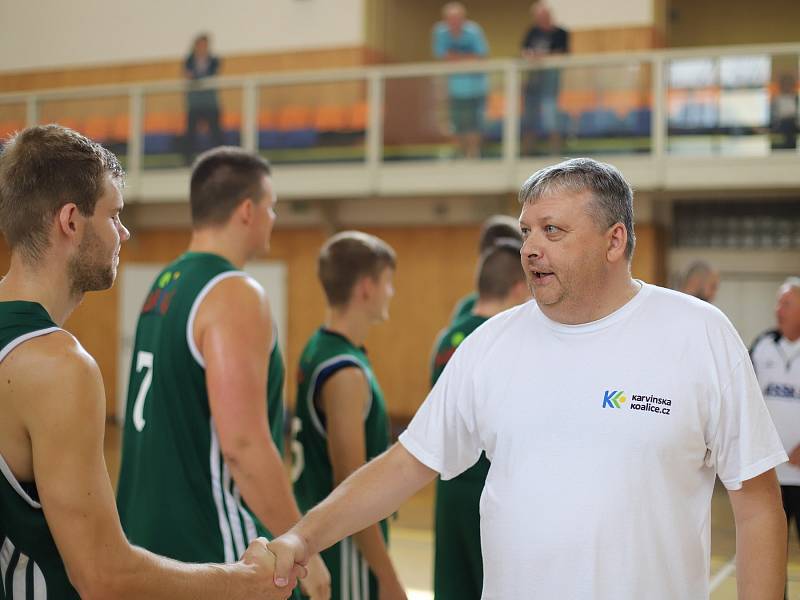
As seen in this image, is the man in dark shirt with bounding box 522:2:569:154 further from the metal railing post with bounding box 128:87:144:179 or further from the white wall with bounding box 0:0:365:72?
the metal railing post with bounding box 128:87:144:179

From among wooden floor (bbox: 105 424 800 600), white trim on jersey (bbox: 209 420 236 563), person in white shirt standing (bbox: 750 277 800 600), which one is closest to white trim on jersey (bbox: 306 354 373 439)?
white trim on jersey (bbox: 209 420 236 563)

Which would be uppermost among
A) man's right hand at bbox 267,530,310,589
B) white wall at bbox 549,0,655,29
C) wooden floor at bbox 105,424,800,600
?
white wall at bbox 549,0,655,29

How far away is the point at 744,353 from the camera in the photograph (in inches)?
83.0

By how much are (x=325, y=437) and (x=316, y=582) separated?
0.66m

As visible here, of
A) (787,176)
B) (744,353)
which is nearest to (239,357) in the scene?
(744,353)

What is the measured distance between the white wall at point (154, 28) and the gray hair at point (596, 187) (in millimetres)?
12749

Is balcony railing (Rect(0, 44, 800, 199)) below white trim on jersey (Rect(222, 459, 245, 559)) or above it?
above

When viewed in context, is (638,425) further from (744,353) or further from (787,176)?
(787,176)

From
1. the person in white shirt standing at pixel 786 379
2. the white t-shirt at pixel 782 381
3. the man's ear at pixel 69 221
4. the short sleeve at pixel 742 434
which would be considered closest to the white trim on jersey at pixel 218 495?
the man's ear at pixel 69 221

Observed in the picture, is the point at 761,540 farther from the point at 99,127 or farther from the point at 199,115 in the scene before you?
the point at 99,127

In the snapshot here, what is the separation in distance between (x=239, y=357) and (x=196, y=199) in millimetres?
Result: 671

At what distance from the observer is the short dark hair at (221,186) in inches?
126

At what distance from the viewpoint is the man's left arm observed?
202 centimetres

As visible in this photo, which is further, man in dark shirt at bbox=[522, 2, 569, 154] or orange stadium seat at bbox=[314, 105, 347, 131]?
orange stadium seat at bbox=[314, 105, 347, 131]
